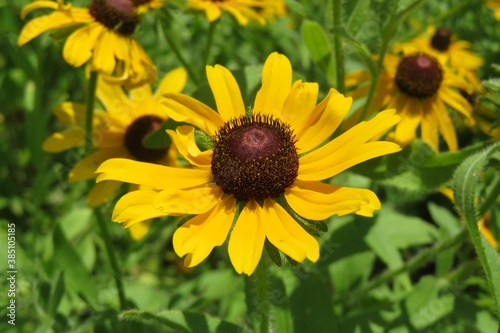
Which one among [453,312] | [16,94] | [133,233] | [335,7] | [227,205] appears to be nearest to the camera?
[227,205]

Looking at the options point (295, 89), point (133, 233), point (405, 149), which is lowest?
point (133, 233)

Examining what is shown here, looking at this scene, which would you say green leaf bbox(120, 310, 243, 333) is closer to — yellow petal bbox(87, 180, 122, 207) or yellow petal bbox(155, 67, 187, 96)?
yellow petal bbox(87, 180, 122, 207)

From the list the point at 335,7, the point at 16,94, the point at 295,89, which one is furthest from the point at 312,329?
the point at 16,94

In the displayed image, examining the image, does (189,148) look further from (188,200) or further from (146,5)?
(146,5)

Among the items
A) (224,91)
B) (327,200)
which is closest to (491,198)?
(327,200)

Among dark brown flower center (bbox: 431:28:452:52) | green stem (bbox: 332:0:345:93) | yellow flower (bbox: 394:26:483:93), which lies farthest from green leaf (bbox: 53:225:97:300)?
dark brown flower center (bbox: 431:28:452:52)

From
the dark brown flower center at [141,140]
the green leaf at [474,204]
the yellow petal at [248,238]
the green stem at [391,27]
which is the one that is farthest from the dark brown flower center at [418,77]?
the yellow petal at [248,238]

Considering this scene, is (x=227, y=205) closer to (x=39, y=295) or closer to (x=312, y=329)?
(x=312, y=329)
